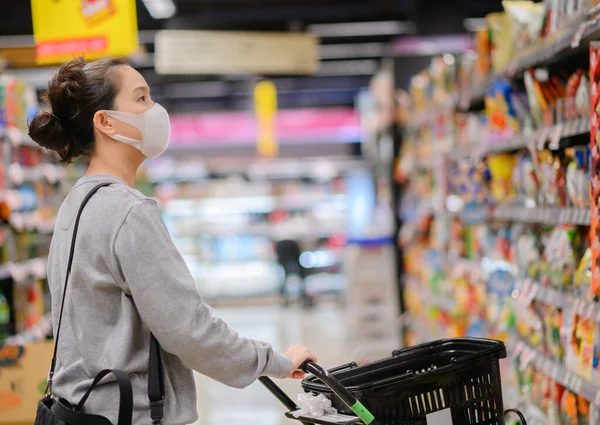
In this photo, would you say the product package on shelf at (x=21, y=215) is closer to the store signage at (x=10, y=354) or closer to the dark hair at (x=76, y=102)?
the store signage at (x=10, y=354)

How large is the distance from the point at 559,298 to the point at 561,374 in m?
0.31

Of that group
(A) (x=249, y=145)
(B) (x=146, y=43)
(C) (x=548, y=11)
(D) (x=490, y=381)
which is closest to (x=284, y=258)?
(B) (x=146, y=43)

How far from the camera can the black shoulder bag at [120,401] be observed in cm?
196

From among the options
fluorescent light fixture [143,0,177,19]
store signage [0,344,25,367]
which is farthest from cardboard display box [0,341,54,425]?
fluorescent light fixture [143,0,177,19]

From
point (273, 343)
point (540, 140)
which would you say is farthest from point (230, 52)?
point (540, 140)

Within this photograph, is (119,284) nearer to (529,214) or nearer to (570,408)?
(570,408)

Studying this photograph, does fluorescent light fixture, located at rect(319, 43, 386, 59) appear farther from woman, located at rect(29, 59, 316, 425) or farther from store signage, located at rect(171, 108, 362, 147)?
woman, located at rect(29, 59, 316, 425)

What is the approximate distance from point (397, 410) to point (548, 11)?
213 centimetres

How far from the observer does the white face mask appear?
7.32 ft

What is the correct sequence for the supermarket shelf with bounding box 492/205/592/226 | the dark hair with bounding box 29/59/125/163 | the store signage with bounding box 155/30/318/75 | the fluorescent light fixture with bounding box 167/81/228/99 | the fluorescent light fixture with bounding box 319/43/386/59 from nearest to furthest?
the dark hair with bounding box 29/59/125/163 → the supermarket shelf with bounding box 492/205/592/226 → the store signage with bounding box 155/30/318/75 → the fluorescent light fixture with bounding box 319/43/386/59 → the fluorescent light fixture with bounding box 167/81/228/99

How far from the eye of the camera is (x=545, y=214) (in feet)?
11.8

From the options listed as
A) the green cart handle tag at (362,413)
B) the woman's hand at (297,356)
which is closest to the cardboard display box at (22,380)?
the woman's hand at (297,356)

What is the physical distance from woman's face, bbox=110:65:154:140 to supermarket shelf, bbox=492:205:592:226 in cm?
170

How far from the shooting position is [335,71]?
2066 centimetres
